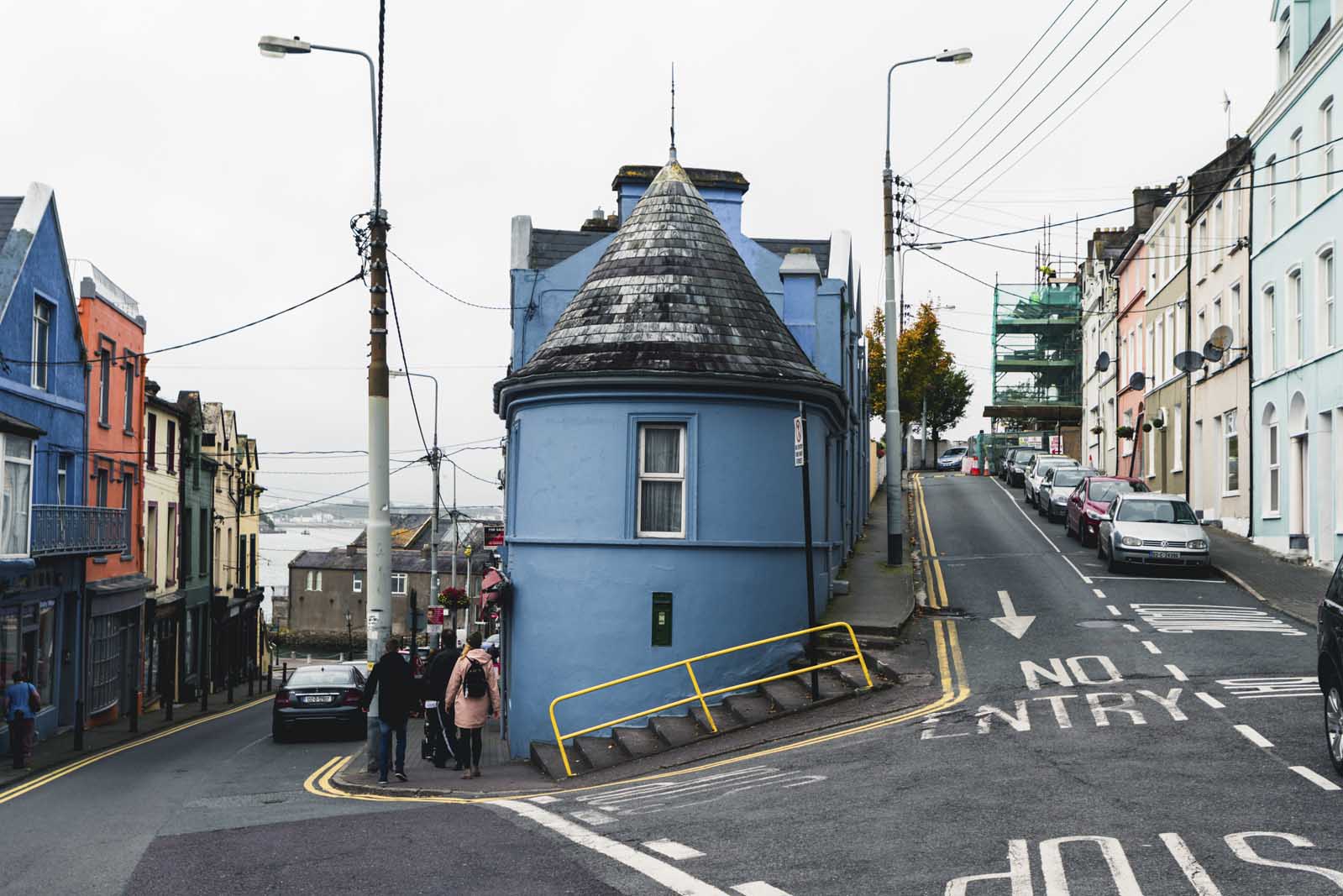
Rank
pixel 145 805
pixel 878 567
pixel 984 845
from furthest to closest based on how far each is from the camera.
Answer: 1. pixel 878 567
2. pixel 145 805
3. pixel 984 845

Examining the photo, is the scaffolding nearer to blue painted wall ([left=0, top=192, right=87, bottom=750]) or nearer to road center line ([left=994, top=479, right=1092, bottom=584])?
road center line ([left=994, top=479, right=1092, bottom=584])

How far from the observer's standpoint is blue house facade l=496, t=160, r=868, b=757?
18281 mm

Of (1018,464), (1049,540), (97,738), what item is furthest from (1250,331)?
(97,738)

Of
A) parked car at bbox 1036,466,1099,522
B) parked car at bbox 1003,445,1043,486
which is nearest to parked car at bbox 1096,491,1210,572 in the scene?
parked car at bbox 1036,466,1099,522

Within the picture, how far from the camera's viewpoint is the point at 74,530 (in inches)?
1049

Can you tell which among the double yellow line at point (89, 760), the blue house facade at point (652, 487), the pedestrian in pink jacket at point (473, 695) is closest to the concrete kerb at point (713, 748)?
the pedestrian in pink jacket at point (473, 695)

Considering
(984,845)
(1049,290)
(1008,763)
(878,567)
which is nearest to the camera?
(984,845)

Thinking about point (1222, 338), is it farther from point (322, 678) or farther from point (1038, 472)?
point (322, 678)

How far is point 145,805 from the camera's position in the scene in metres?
15.1

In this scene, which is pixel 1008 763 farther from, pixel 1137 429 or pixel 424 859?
pixel 1137 429

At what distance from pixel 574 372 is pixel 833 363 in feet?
24.6

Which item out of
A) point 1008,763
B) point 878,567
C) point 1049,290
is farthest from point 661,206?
point 1049,290

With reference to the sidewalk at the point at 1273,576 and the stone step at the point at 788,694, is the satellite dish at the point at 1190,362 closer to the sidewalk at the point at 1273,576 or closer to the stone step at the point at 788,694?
the sidewalk at the point at 1273,576

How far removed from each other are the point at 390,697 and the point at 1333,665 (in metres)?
10.1
